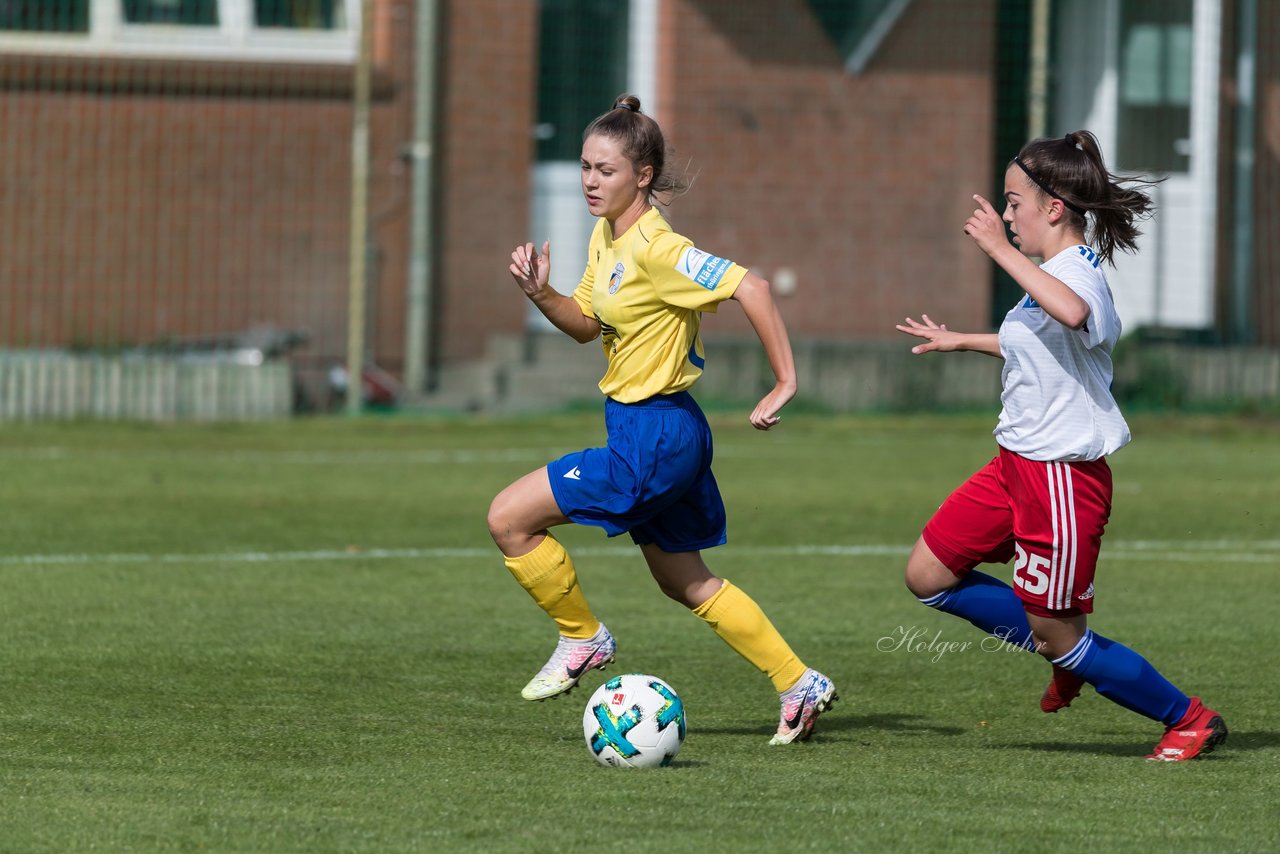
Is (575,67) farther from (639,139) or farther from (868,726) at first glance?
(868,726)

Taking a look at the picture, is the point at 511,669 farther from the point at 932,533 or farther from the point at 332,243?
the point at 332,243

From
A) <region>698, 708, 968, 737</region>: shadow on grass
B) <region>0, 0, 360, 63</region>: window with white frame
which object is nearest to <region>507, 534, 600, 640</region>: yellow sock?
<region>698, 708, 968, 737</region>: shadow on grass

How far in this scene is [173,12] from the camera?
58.4ft

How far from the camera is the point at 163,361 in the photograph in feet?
50.7

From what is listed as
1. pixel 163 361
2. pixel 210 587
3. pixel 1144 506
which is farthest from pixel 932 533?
pixel 163 361

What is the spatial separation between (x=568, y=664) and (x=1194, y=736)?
1.73m

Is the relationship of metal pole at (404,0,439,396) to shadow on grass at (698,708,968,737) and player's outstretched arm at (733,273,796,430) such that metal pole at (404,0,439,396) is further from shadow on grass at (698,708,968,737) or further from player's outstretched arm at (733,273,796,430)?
player's outstretched arm at (733,273,796,430)

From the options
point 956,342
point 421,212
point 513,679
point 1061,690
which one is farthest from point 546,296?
point 421,212

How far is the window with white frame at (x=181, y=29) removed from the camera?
17.5 metres

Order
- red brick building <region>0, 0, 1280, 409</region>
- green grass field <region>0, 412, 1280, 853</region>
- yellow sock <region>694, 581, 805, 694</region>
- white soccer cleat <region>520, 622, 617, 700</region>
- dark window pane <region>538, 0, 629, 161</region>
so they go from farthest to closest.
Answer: dark window pane <region>538, 0, 629, 161</region> → red brick building <region>0, 0, 1280, 409</region> → white soccer cleat <region>520, 622, 617, 700</region> → yellow sock <region>694, 581, 805, 694</region> → green grass field <region>0, 412, 1280, 853</region>

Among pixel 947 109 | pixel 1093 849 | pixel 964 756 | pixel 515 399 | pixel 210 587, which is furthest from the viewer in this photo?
pixel 947 109

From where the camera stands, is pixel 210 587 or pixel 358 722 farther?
pixel 210 587

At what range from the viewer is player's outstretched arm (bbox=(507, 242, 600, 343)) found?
5.50 meters

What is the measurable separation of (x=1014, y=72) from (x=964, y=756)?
15829 millimetres
